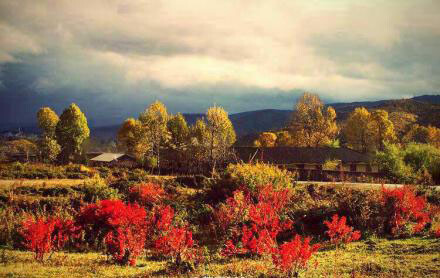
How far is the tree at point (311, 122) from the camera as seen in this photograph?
72062 mm

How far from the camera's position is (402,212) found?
20766 millimetres

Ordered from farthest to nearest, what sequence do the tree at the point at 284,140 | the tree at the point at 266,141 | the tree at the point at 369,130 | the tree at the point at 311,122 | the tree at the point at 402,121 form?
the tree at the point at 402,121 < the tree at the point at 266,141 < the tree at the point at 284,140 < the tree at the point at 369,130 < the tree at the point at 311,122

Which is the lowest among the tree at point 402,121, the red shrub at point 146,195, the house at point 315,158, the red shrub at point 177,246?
the house at point 315,158

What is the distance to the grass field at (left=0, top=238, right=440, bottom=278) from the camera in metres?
12.8

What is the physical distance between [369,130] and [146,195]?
6299cm

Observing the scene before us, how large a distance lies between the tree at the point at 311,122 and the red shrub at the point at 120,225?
2316 inches

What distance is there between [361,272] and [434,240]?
7.07 metres

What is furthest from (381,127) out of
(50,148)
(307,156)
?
(50,148)

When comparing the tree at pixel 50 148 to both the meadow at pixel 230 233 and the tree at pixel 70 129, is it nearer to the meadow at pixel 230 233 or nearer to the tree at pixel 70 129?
the tree at pixel 70 129

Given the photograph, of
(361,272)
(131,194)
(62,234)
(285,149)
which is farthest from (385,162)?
(62,234)

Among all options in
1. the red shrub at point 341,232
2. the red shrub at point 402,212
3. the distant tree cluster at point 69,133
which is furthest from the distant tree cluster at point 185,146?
the red shrub at point 341,232

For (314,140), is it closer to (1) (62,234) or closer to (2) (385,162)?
(2) (385,162)

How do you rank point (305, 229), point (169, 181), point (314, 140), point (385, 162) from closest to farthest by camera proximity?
point (305, 229) → point (169, 181) → point (385, 162) → point (314, 140)

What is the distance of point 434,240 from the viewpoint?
707 inches
